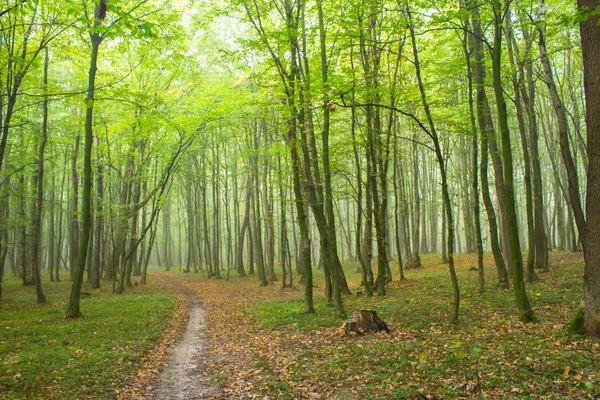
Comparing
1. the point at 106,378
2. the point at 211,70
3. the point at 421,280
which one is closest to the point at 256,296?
the point at 421,280

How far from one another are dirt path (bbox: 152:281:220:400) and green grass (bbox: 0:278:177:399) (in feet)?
2.23

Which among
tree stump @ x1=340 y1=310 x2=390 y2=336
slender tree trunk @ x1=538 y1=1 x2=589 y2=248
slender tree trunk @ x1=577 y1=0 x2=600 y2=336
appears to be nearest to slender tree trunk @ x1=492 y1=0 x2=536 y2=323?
slender tree trunk @ x1=577 y1=0 x2=600 y2=336

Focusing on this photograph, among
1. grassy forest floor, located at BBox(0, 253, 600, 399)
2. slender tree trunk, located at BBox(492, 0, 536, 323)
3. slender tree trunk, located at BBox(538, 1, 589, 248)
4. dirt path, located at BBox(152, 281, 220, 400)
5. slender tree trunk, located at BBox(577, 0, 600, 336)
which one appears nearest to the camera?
grassy forest floor, located at BBox(0, 253, 600, 399)

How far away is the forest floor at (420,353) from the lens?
200 inches

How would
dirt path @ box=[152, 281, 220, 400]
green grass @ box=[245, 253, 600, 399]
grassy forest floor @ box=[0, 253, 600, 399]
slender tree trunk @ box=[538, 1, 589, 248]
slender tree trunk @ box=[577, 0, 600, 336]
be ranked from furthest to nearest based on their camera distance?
slender tree trunk @ box=[538, 1, 589, 248], dirt path @ box=[152, 281, 220, 400], slender tree trunk @ box=[577, 0, 600, 336], grassy forest floor @ box=[0, 253, 600, 399], green grass @ box=[245, 253, 600, 399]

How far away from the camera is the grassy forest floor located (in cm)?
527

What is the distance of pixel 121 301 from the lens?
52.6 feet

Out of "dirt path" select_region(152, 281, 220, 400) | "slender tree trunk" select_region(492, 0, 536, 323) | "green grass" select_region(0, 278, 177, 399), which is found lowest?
"dirt path" select_region(152, 281, 220, 400)

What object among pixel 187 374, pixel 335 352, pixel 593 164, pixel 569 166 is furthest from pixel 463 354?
pixel 569 166

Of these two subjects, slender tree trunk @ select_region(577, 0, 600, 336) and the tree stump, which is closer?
slender tree trunk @ select_region(577, 0, 600, 336)

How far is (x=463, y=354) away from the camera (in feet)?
18.1

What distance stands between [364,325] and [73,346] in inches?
260

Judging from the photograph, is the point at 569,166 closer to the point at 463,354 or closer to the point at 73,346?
the point at 463,354

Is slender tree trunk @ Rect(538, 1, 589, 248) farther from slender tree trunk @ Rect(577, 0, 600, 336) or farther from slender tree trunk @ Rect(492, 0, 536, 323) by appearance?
slender tree trunk @ Rect(577, 0, 600, 336)
